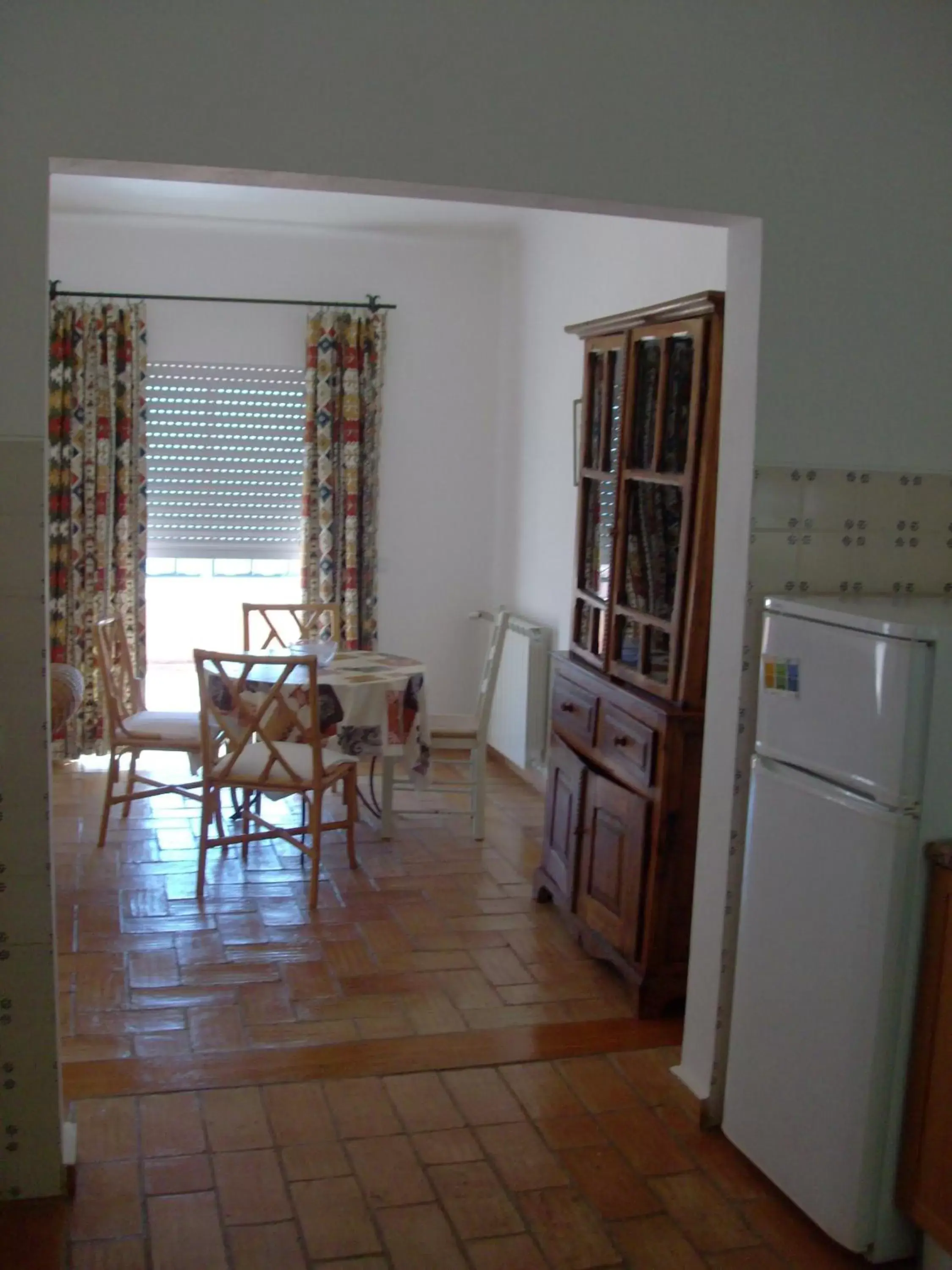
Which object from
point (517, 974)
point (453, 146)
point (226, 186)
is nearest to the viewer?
point (453, 146)

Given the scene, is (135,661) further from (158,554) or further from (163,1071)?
(163,1071)

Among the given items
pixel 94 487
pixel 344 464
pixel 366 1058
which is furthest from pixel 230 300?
pixel 366 1058

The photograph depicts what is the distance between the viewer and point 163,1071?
2869 millimetres

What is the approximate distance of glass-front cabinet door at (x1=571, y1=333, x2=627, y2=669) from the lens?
11.8ft

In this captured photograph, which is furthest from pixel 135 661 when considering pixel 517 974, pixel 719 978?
pixel 719 978

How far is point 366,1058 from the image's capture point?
2971 millimetres

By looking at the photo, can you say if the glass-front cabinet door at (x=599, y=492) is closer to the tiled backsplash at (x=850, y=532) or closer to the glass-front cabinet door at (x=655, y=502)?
the glass-front cabinet door at (x=655, y=502)

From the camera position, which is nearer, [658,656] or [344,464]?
[658,656]

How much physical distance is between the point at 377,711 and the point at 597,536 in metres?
1.05

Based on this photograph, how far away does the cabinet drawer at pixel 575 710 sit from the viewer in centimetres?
361

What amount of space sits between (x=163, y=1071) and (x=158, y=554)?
351cm

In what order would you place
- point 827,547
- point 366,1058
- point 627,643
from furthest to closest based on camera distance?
point 627,643 < point 366,1058 < point 827,547

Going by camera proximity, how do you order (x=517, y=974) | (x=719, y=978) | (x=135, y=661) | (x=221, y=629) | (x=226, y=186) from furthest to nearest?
(x=221, y=629)
(x=135, y=661)
(x=226, y=186)
(x=517, y=974)
(x=719, y=978)

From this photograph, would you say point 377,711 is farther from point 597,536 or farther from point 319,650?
point 597,536
